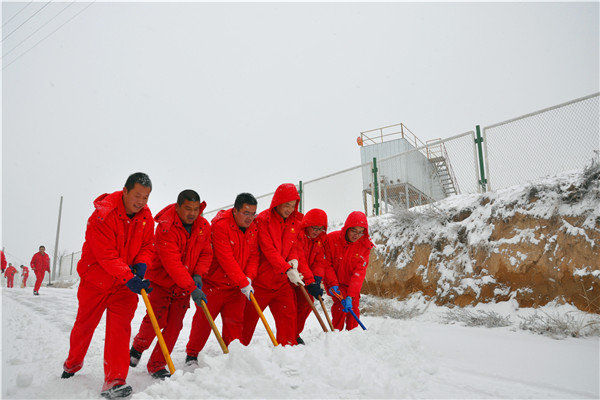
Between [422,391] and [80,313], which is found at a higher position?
[80,313]

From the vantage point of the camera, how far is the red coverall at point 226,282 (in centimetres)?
359

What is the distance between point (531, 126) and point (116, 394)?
7.57 metres

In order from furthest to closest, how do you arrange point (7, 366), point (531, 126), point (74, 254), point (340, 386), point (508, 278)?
point (74, 254), point (531, 126), point (508, 278), point (7, 366), point (340, 386)

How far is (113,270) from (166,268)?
550 millimetres

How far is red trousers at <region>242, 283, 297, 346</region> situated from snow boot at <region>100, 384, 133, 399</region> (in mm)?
1490

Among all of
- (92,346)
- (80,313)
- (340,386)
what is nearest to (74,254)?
(92,346)

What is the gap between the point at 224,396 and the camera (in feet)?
7.18

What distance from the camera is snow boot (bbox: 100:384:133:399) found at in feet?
8.63

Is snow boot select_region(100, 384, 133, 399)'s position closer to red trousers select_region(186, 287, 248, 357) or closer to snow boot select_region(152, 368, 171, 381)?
snow boot select_region(152, 368, 171, 381)

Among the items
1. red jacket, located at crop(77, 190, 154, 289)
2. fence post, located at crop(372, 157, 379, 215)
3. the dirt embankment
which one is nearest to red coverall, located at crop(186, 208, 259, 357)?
red jacket, located at crop(77, 190, 154, 289)

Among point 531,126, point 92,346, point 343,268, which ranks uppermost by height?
point 531,126

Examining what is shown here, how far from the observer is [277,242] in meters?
4.20

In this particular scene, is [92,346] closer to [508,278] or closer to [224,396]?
[224,396]

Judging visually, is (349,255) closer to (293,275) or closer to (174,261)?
(293,275)
